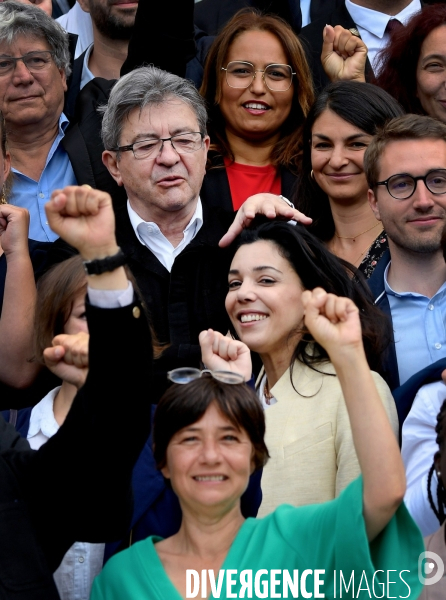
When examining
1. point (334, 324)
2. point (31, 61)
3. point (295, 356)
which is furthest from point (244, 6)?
point (334, 324)

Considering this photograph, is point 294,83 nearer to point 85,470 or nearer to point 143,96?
point 143,96

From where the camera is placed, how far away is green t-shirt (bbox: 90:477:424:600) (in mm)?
3146

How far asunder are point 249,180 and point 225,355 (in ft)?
5.91

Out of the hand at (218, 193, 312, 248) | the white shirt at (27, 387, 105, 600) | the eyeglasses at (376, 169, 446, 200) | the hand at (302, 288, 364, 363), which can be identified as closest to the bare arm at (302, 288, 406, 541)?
the hand at (302, 288, 364, 363)

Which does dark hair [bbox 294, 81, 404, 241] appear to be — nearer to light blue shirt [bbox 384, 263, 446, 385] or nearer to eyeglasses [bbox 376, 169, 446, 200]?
eyeglasses [bbox 376, 169, 446, 200]

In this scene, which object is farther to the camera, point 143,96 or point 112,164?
point 112,164

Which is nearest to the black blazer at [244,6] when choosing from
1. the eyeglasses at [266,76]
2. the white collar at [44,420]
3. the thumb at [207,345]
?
the eyeglasses at [266,76]

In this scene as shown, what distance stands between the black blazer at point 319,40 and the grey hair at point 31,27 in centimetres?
120

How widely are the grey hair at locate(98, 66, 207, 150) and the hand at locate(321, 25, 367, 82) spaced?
788 mm

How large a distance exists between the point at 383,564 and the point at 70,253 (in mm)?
2180

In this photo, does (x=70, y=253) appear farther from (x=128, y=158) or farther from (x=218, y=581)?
(x=218, y=581)

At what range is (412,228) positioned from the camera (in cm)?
470

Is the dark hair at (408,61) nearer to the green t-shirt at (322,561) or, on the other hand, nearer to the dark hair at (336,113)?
the dark hair at (336,113)

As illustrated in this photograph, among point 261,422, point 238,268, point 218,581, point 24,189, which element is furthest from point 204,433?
point 24,189
